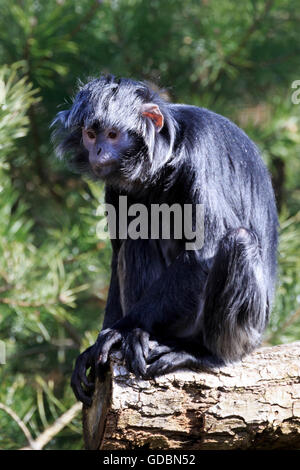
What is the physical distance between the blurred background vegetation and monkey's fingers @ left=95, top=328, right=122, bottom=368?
1175 mm

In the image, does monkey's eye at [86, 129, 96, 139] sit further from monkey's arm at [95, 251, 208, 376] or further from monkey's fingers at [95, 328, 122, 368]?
monkey's fingers at [95, 328, 122, 368]

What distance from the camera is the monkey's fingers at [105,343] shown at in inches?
102

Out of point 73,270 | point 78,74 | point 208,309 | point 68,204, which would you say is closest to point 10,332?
point 73,270

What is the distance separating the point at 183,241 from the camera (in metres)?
2.94

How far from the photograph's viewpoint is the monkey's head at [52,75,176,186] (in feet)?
9.21

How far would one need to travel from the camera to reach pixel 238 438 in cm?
248

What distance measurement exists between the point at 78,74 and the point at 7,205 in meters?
1.40

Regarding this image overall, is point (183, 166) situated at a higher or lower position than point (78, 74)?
lower

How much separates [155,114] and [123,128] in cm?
17

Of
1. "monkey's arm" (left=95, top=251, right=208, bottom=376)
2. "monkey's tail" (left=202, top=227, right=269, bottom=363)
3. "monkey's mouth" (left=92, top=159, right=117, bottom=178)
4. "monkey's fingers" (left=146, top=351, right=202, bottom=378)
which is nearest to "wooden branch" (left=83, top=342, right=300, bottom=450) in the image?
"monkey's fingers" (left=146, top=351, right=202, bottom=378)

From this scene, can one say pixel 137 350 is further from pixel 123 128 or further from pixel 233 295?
pixel 123 128

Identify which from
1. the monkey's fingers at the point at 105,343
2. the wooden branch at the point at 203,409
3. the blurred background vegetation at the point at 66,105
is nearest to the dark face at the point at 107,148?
the monkey's fingers at the point at 105,343

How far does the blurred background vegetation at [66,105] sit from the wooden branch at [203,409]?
1519 mm
